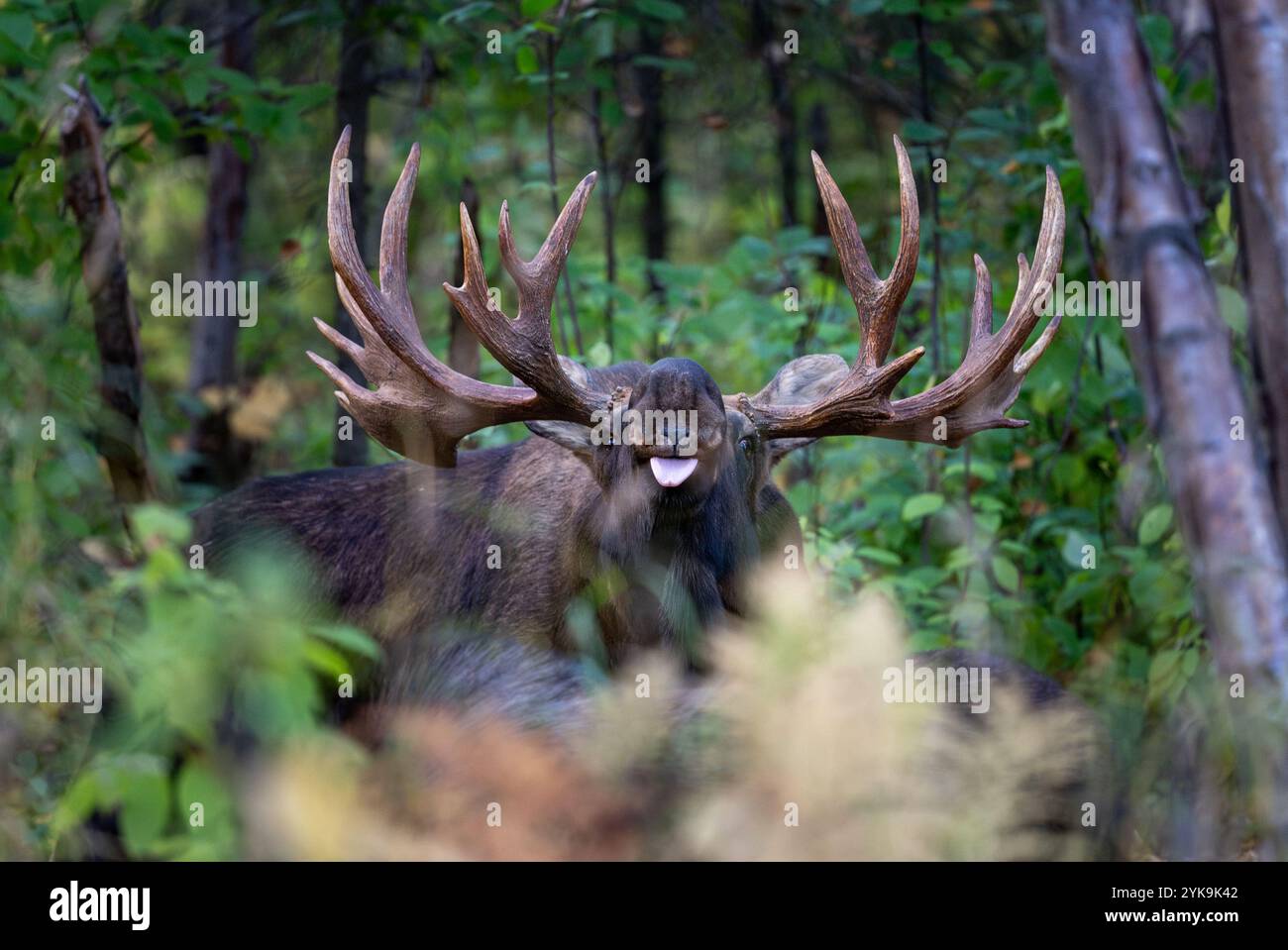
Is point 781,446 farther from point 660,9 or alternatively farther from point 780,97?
point 780,97

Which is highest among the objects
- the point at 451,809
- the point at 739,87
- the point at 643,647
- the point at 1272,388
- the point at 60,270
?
the point at 739,87

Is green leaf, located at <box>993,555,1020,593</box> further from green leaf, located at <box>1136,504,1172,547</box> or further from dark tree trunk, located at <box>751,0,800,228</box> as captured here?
dark tree trunk, located at <box>751,0,800,228</box>

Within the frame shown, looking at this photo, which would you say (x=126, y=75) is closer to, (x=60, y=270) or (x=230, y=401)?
(x=60, y=270)

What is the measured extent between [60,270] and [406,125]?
2868 mm

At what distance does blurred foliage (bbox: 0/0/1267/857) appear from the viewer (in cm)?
387

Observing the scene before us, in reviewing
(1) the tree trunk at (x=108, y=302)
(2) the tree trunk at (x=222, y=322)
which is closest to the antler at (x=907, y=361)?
(1) the tree trunk at (x=108, y=302)

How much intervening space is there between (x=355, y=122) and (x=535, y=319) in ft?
13.4

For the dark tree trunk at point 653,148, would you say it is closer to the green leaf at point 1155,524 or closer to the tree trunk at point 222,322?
the tree trunk at point 222,322

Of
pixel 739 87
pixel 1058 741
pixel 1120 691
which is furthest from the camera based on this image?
pixel 739 87

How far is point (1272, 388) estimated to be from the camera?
486 centimetres

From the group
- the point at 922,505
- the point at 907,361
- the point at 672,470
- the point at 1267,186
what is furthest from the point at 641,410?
the point at 922,505

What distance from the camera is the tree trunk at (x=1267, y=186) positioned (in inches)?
190
